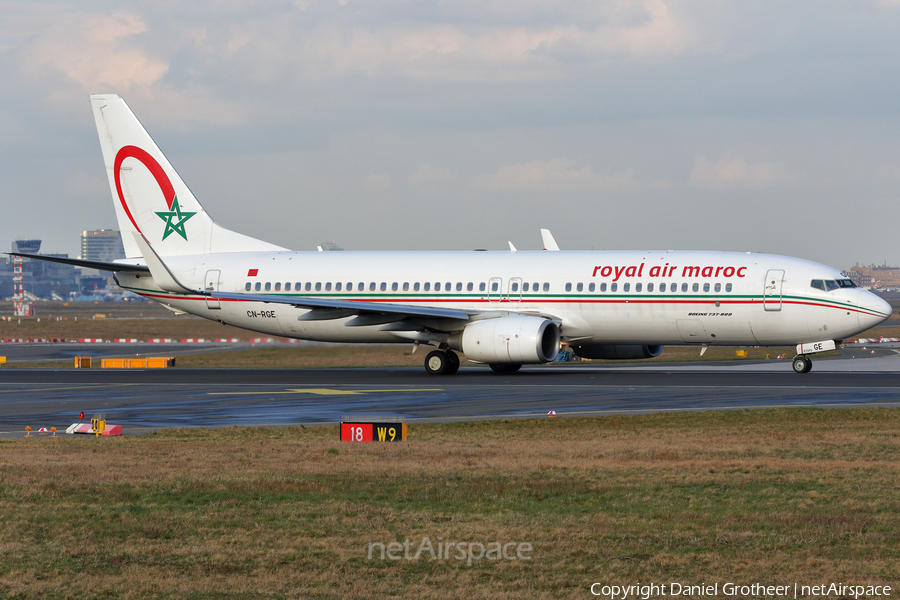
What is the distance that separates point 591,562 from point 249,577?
3270 millimetres

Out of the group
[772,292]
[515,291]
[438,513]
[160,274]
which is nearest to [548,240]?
[515,291]

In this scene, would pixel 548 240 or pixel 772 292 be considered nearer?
pixel 772 292

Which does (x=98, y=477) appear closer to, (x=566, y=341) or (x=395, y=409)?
(x=395, y=409)

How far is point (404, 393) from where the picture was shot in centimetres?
3200

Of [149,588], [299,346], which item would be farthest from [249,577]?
[299,346]

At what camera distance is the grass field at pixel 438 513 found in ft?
33.2

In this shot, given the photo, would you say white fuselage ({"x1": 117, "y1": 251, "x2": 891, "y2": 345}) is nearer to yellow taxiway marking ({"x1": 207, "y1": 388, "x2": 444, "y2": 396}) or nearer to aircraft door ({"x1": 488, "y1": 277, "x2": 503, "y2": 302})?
aircraft door ({"x1": 488, "y1": 277, "x2": 503, "y2": 302})

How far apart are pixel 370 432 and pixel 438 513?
25.7ft

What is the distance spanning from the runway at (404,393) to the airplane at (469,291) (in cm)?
136

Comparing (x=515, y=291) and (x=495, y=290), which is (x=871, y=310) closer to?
(x=515, y=291)

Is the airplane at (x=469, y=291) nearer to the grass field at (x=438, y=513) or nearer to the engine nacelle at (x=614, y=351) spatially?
the engine nacelle at (x=614, y=351)

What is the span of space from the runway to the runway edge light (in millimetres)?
3907

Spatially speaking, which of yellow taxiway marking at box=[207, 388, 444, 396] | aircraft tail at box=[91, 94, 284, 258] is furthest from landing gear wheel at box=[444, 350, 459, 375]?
aircraft tail at box=[91, 94, 284, 258]

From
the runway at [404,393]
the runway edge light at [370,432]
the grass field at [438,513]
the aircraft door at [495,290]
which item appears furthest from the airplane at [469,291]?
the grass field at [438,513]
